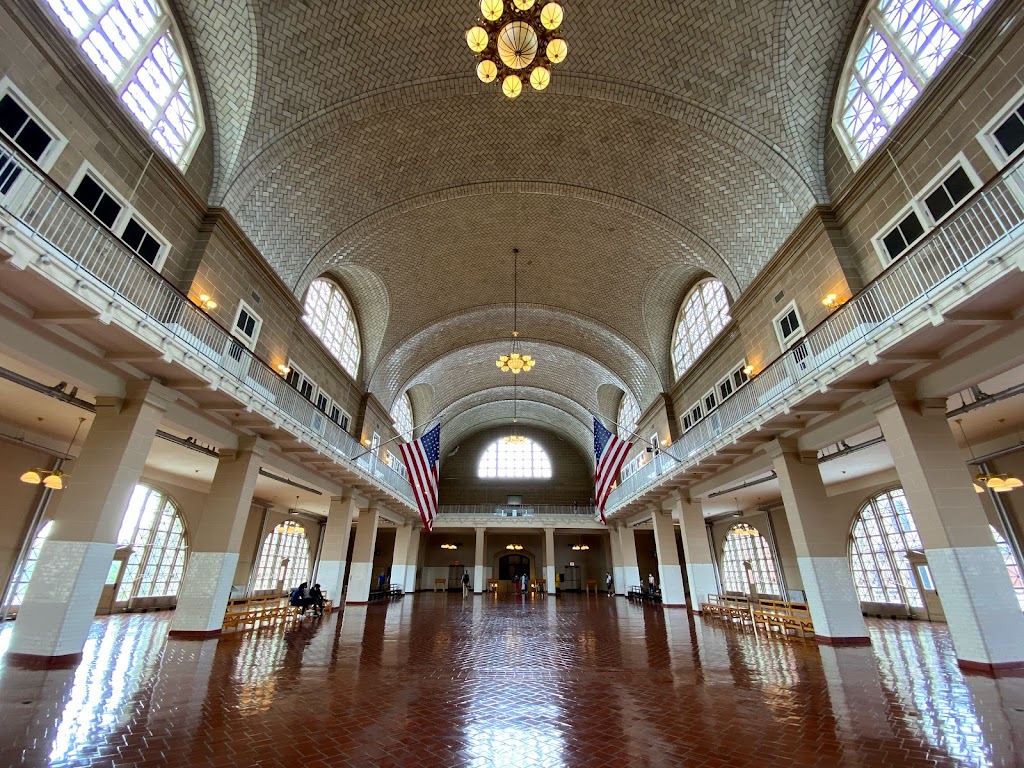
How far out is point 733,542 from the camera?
81.3ft

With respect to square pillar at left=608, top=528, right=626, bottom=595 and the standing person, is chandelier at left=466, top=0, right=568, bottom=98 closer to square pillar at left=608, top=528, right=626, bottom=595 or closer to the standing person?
the standing person

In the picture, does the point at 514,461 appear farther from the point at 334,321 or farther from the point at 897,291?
the point at 897,291

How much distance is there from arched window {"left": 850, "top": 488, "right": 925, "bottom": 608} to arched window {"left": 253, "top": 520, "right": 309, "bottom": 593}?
25.4 metres

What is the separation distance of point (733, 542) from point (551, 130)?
22.4 m

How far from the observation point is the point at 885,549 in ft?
52.9

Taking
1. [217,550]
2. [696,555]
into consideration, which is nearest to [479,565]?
[696,555]

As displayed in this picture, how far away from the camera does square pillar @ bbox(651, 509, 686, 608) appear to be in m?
19.0

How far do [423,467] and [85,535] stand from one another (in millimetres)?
11219

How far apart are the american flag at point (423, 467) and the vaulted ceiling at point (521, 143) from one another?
5.14 meters

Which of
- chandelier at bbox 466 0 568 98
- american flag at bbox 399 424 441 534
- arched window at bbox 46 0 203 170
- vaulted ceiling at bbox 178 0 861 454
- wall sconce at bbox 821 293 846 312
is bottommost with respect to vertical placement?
american flag at bbox 399 424 441 534

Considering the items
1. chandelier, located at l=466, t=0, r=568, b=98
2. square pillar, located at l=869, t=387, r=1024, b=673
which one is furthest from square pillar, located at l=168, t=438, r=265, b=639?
square pillar, located at l=869, t=387, r=1024, b=673

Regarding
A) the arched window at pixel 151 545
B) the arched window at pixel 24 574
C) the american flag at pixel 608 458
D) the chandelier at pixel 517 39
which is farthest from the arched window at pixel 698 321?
the arched window at pixel 151 545

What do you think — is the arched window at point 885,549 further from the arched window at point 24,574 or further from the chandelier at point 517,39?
the arched window at point 24,574

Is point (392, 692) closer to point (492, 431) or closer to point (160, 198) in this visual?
point (160, 198)
